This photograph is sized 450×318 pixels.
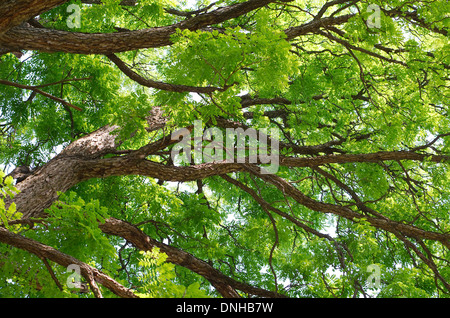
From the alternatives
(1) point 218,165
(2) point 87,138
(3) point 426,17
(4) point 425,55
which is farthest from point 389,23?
(2) point 87,138

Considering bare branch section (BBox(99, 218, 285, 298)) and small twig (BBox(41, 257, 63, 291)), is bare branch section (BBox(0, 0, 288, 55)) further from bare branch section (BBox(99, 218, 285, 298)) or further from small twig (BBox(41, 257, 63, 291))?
small twig (BBox(41, 257, 63, 291))

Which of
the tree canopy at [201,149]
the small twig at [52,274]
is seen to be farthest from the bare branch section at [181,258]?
the small twig at [52,274]

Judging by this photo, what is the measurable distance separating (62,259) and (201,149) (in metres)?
3.47

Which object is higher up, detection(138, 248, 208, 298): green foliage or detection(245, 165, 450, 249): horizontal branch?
detection(245, 165, 450, 249): horizontal branch

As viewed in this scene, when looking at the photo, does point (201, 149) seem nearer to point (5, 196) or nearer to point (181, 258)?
point (181, 258)

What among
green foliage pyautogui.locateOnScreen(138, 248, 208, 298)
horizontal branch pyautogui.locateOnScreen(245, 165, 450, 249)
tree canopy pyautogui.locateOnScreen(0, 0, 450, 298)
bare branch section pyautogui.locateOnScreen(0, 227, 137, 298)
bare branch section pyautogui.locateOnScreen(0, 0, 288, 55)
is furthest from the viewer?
horizontal branch pyautogui.locateOnScreen(245, 165, 450, 249)

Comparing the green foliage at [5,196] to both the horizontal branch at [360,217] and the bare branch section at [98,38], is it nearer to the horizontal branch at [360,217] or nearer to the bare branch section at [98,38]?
the bare branch section at [98,38]

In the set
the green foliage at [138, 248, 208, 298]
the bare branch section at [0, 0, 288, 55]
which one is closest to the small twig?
the green foliage at [138, 248, 208, 298]

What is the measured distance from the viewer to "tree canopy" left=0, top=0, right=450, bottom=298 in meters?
A: 3.70

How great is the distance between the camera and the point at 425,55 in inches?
227

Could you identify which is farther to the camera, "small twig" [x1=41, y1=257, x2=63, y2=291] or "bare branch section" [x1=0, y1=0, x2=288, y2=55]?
"bare branch section" [x1=0, y1=0, x2=288, y2=55]

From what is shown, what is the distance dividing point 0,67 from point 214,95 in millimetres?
4182

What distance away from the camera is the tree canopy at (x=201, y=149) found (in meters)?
3.70
